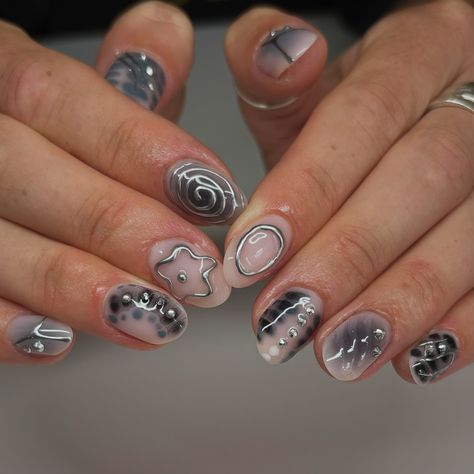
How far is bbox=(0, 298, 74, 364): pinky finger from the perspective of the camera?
1.91 feet

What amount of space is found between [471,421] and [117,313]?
13.7 inches

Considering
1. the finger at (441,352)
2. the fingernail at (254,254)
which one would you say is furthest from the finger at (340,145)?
the finger at (441,352)

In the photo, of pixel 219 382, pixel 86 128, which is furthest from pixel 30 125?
pixel 219 382

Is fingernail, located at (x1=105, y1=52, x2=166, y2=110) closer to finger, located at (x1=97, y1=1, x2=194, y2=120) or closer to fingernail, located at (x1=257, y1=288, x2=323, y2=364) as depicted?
finger, located at (x1=97, y1=1, x2=194, y2=120)

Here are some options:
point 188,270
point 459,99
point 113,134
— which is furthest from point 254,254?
point 459,99

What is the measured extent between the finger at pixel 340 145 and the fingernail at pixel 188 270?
0.04ft

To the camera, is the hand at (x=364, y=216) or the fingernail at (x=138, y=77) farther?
the fingernail at (x=138, y=77)

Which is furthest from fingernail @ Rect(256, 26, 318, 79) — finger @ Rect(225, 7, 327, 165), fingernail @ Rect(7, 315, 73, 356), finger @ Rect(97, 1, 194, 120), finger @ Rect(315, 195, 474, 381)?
fingernail @ Rect(7, 315, 73, 356)

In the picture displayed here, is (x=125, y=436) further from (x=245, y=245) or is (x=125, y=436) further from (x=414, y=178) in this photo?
(x=414, y=178)

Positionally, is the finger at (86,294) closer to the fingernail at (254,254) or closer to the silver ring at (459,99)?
the fingernail at (254,254)

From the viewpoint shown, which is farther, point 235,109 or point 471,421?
point 235,109

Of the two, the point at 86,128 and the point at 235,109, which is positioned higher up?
the point at 86,128

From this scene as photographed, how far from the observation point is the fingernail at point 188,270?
0.54 meters

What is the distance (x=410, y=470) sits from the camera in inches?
23.1
